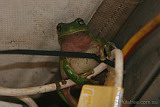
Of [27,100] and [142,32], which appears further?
[27,100]

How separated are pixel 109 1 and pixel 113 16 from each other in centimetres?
7

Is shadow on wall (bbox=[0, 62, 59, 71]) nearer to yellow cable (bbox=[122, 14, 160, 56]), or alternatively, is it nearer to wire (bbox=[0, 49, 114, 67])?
wire (bbox=[0, 49, 114, 67])

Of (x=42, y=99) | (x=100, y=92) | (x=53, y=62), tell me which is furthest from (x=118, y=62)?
(x=42, y=99)

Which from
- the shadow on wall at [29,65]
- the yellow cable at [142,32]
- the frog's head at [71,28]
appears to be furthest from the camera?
the shadow on wall at [29,65]

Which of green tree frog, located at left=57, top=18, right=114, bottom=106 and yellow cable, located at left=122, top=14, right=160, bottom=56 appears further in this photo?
green tree frog, located at left=57, top=18, right=114, bottom=106

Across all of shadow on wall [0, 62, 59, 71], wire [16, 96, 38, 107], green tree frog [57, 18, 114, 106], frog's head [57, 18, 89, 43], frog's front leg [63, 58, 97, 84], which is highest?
frog's head [57, 18, 89, 43]

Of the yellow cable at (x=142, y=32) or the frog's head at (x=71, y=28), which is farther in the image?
the frog's head at (x=71, y=28)

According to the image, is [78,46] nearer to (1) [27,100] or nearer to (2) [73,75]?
(2) [73,75]

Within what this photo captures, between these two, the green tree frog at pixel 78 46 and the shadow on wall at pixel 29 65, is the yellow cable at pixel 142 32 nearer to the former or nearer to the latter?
the green tree frog at pixel 78 46

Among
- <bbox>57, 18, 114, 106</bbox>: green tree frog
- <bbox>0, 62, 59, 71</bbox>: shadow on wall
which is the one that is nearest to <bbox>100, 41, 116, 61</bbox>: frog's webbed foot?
<bbox>57, 18, 114, 106</bbox>: green tree frog

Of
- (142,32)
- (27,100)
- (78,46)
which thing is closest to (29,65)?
(27,100)

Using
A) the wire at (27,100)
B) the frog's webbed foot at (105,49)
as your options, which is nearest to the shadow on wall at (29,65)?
the wire at (27,100)

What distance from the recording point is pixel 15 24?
731 mm

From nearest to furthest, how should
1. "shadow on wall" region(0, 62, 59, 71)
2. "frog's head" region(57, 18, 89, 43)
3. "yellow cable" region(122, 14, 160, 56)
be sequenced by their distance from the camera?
1. "yellow cable" region(122, 14, 160, 56)
2. "frog's head" region(57, 18, 89, 43)
3. "shadow on wall" region(0, 62, 59, 71)
